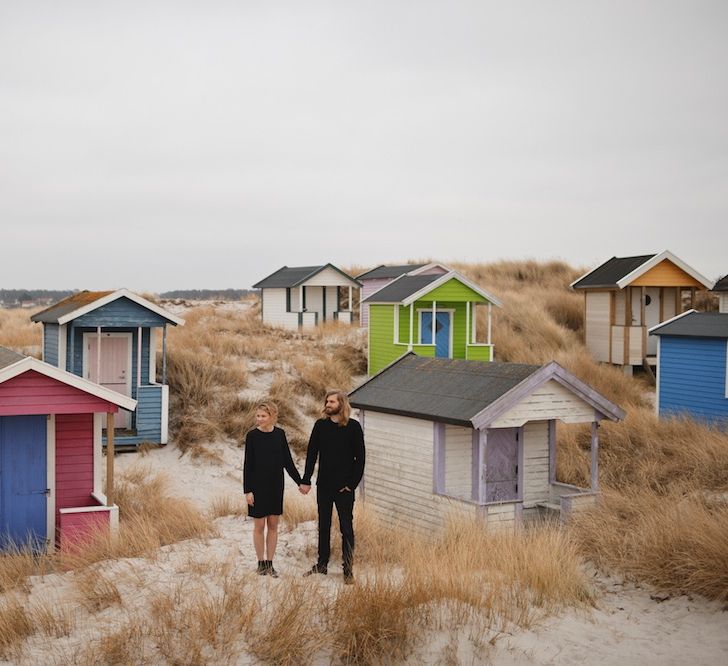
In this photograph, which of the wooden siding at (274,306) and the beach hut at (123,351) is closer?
the beach hut at (123,351)

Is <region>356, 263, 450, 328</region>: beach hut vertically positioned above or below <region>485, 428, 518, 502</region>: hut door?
above

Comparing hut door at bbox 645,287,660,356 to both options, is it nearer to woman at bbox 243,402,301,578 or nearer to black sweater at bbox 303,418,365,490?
black sweater at bbox 303,418,365,490

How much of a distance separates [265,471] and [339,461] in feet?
2.52

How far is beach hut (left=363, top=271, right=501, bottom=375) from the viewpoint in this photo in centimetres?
2761

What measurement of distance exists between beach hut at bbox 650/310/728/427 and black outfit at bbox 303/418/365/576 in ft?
48.4

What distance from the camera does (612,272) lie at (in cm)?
3269

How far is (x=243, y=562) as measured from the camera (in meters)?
10.5

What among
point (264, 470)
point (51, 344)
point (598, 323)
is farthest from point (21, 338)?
point (264, 470)

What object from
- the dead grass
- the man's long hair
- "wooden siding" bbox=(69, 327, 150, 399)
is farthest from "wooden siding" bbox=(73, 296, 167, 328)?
the man's long hair

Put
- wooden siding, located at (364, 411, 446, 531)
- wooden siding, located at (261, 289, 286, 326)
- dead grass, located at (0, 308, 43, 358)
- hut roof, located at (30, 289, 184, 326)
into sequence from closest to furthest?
wooden siding, located at (364, 411, 446, 531) → hut roof, located at (30, 289, 184, 326) → dead grass, located at (0, 308, 43, 358) → wooden siding, located at (261, 289, 286, 326)

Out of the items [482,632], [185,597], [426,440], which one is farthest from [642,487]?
[185,597]

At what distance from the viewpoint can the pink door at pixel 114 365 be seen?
69.3ft

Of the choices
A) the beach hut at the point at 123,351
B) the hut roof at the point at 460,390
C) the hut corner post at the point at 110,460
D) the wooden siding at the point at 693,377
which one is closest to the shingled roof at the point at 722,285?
the wooden siding at the point at 693,377

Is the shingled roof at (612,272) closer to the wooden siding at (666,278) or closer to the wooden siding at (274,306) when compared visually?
the wooden siding at (666,278)
